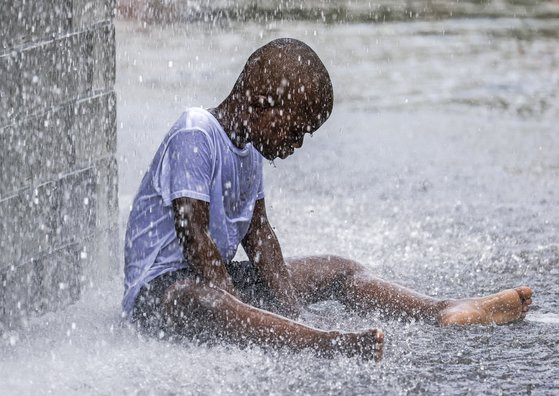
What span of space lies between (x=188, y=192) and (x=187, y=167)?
0.08m

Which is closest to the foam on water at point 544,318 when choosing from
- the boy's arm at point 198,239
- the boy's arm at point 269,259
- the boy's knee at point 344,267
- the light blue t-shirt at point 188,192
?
the boy's knee at point 344,267

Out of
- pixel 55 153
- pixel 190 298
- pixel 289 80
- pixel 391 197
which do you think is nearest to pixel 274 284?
pixel 190 298

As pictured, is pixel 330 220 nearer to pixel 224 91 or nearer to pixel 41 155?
pixel 41 155

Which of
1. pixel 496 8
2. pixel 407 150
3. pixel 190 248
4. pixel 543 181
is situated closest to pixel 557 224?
pixel 543 181

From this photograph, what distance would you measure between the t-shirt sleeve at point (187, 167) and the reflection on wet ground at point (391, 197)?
1.56ft

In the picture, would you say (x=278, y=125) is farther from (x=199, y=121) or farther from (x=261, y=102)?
(x=199, y=121)

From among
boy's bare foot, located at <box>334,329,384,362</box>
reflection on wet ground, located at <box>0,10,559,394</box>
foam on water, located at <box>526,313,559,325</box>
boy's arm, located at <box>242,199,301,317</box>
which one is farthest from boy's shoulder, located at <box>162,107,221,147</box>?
foam on water, located at <box>526,313,559,325</box>

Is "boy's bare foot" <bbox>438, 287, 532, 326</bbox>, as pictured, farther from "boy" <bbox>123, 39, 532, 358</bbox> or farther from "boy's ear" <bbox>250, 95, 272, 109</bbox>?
Result: "boy's ear" <bbox>250, 95, 272, 109</bbox>

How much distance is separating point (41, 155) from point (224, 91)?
4551 millimetres

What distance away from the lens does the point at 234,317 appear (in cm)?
370

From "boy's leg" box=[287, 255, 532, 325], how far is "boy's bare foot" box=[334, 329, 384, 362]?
0.57 metres

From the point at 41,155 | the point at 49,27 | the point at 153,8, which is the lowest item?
the point at 153,8

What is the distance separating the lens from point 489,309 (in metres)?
4.12

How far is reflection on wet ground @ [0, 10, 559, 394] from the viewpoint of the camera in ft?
11.8
